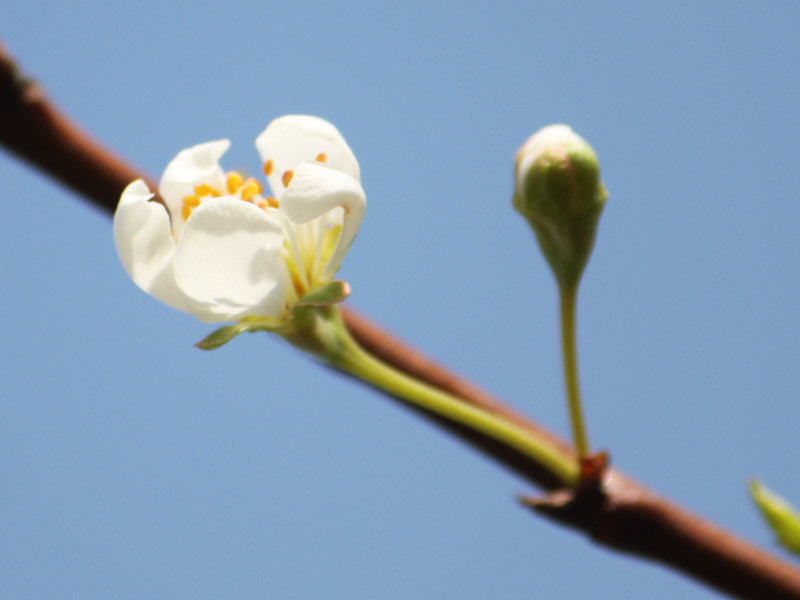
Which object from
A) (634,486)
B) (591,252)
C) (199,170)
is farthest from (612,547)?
(199,170)

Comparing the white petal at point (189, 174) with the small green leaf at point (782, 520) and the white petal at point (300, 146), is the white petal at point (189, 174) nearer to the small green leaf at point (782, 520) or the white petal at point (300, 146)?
the white petal at point (300, 146)

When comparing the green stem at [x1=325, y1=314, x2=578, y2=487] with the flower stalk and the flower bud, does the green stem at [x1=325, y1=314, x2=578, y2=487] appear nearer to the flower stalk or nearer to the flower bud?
the flower stalk

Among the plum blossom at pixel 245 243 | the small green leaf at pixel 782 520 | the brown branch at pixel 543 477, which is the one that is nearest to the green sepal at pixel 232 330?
the plum blossom at pixel 245 243

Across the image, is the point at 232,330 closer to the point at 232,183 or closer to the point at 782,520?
the point at 232,183

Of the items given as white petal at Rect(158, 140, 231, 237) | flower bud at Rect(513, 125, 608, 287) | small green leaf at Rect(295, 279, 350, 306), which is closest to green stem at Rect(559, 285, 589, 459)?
flower bud at Rect(513, 125, 608, 287)

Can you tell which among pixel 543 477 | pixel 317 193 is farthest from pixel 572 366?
pixel 317 193
